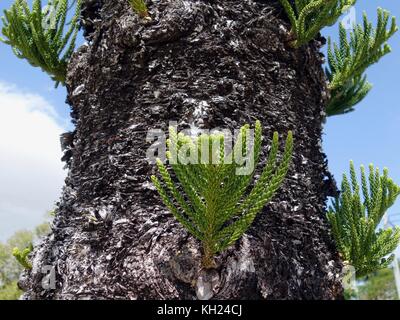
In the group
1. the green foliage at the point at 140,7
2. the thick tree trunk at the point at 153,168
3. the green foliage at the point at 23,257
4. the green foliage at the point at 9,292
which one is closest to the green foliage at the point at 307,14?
the thick tree trunk at the point at 153,168

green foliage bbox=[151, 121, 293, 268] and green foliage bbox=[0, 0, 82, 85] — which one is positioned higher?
green foliage bbox=[0, 0, 82, 85]

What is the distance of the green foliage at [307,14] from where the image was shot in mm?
1672

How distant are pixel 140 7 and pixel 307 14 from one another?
65 centimetres

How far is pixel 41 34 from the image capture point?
2020 mm

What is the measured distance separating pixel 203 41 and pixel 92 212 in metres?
0.68

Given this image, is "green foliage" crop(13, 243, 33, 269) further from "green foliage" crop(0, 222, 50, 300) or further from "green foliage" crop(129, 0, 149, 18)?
"green foliage" crop(0, 222, 50, 300)

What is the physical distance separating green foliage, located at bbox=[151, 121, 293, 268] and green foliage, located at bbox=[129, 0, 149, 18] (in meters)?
0.63

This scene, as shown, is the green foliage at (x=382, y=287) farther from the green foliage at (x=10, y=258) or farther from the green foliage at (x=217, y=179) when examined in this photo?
the green foliage at (x=217, y=179)

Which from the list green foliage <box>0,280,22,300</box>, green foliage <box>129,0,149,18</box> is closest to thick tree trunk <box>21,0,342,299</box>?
green foliage <box>129,0,149,18</box>

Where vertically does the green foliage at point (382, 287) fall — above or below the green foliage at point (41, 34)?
below

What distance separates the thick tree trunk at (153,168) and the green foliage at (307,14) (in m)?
0.04

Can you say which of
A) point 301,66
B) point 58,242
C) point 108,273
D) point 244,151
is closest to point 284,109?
point 301,66

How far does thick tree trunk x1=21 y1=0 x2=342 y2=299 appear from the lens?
1.30 meters

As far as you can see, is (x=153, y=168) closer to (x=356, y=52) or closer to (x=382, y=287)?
(x=356, y=52)
